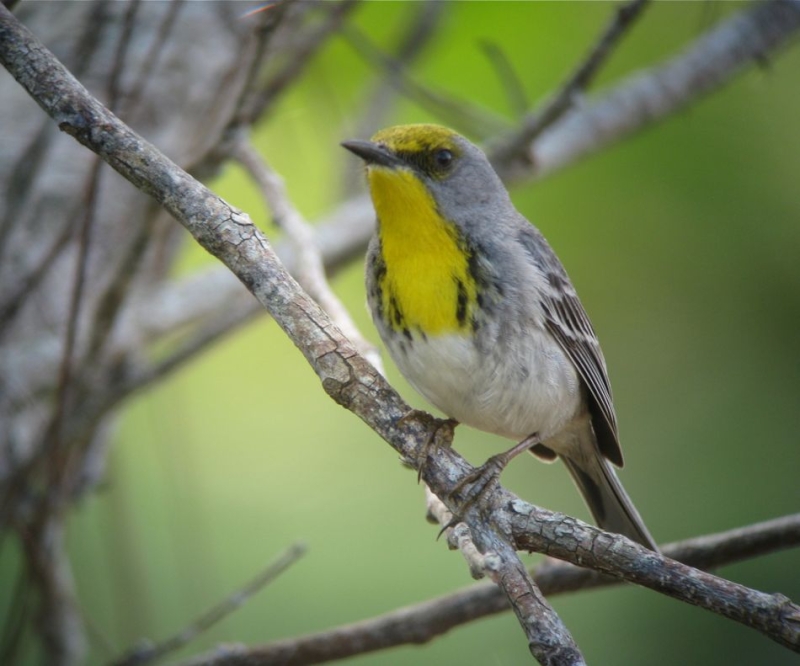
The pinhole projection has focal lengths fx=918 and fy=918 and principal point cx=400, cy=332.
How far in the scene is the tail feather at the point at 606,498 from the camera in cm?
375

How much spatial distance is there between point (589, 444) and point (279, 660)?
63.6 inches

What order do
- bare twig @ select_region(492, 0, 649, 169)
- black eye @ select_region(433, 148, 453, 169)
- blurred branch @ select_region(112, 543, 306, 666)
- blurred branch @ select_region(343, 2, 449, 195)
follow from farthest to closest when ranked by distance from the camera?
blurred branch @ select_region(343, 2, 449, 195) → black eye @ select_region(433, 148, 453, 169) → bare twig @ select_region(492, 0, 649, 169) → blurred branch @ select_region(112, 543, 306, 666)

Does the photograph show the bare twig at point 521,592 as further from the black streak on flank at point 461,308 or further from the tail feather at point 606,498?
the tail feather at point 606,498

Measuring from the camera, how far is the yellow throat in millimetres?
3201

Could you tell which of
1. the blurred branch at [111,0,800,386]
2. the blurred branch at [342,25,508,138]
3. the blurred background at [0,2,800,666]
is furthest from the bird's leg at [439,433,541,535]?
the blurred background at [0,2,800,666]

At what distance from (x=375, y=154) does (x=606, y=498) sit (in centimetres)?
175

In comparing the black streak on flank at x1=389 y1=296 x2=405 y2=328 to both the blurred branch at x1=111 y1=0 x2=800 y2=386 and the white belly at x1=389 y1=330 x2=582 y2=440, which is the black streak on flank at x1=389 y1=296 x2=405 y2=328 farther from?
the blurred branch at x1=111 y1=0 x2=800 y2=386

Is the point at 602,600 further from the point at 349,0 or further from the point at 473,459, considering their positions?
the point at 349,0

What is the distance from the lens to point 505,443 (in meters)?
5.96

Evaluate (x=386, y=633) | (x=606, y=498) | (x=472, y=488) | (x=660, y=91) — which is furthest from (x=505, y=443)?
(x=472, y=488)

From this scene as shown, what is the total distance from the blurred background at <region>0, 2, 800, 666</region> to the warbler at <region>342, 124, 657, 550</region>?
1.85 metres

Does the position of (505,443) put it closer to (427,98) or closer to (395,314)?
(427,98)

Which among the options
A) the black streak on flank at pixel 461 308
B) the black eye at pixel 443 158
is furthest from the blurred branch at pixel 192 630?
the black eye at pixel 443 158

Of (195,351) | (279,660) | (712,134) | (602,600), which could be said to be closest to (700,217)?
(712,134)
